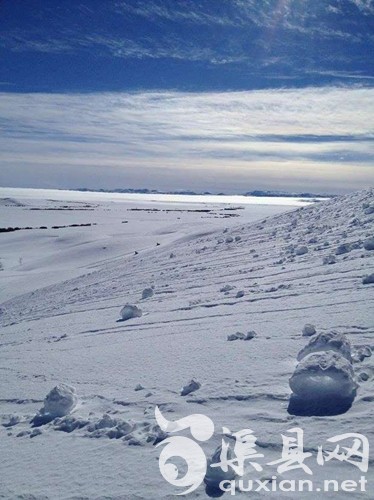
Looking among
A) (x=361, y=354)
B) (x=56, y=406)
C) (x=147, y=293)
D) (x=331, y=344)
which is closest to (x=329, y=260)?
(x=147, y=293)

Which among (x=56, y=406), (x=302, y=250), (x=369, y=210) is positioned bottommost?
(x=56, y=406)

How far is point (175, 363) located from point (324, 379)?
5.22ft

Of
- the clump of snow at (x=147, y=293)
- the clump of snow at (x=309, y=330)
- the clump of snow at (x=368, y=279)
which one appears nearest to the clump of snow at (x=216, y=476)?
the clump of snow at (x=309, y=330)

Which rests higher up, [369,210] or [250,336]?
[369,210]

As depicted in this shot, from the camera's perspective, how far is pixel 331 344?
11.1ft

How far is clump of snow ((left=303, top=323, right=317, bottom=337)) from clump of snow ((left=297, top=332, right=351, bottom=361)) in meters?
0.77

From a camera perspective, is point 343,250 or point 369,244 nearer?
point 369,244

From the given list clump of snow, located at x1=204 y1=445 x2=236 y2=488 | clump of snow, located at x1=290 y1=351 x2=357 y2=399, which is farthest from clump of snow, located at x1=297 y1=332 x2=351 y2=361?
clump of snow, located at x1=204 y1=445 x2=236 y2=488

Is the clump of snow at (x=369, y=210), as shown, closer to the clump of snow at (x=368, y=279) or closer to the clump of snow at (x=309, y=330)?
the clump of snow at (x=368, y=279)

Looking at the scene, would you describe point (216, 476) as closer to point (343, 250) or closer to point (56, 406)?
point (56, 406)

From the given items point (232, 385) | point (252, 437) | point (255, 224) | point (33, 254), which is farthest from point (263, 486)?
point (33, 254)

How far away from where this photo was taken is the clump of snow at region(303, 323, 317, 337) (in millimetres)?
4254

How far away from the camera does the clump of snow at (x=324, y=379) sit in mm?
3010

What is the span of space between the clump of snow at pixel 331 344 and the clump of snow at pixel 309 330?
2.53 feet
